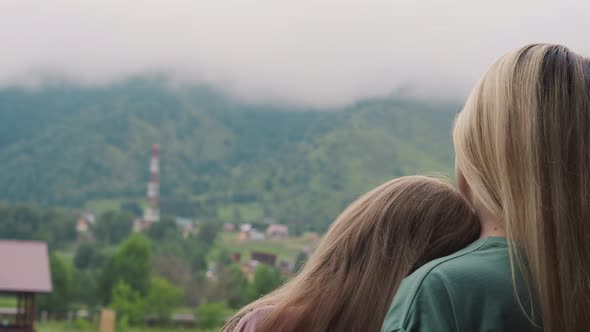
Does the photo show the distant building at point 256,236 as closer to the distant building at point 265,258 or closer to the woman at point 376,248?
the distant building at point 265,258

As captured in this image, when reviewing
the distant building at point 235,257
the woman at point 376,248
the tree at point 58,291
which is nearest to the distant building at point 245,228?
the distant building at point 235,257

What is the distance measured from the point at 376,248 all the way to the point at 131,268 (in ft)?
140

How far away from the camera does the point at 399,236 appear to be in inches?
52.9

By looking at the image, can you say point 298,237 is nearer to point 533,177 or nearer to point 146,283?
point 146,283

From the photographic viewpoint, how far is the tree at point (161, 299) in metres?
42.2

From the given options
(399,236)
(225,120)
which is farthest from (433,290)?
(225,120)

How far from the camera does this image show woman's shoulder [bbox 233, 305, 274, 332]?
1484 mm

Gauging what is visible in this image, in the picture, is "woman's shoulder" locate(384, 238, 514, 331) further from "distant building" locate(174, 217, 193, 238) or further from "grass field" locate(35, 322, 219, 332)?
"distant building" locate(174, 217, 193, 238)

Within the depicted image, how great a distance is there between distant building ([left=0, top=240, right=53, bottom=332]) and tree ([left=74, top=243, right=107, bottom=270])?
116ft

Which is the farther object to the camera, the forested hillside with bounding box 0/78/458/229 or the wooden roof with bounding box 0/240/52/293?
the forested hillside with bounding box 0/78/458/229

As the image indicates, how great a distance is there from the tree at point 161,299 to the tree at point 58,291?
447 cm

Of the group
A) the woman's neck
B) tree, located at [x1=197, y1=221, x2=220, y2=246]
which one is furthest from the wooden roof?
tree, located at [x1=197, y1=221, x2=220, y2=246]

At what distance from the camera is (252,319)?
1497 mm

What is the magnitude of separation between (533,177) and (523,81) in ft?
0.45
